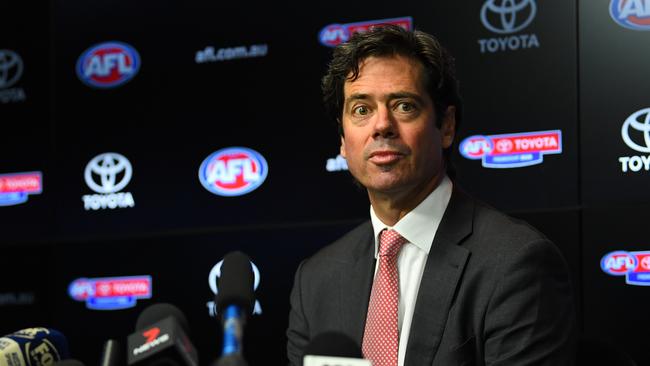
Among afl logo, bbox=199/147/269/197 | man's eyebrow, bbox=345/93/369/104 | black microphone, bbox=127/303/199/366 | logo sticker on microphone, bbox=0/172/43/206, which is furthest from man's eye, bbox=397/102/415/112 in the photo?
logo sticker on microphone, bbox=0/172/43/206

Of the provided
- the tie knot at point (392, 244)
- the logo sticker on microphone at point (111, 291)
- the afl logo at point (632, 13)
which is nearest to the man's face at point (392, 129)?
the tie knot at point (392, 244)

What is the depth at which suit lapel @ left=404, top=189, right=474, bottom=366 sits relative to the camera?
235 cm

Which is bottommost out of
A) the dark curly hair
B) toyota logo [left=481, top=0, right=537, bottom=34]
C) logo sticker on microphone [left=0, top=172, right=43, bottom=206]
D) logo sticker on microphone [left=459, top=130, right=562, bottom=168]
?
logo sticker on microphone [left=0, top=172, right=43, bottom=206]

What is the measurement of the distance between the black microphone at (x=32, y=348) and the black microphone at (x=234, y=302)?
1.97ft

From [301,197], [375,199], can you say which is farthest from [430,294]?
[301,197]

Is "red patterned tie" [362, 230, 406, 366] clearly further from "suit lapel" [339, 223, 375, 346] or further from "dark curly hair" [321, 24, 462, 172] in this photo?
"dark curly hair" [321, 24, 462, 172]

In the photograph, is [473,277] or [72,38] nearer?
[473,277]

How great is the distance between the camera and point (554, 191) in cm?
345

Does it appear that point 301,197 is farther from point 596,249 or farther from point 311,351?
point 311,351

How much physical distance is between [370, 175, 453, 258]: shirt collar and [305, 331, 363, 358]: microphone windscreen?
39.7 inches

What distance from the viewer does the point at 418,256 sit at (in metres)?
2.53

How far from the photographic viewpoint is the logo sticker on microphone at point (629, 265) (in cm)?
331

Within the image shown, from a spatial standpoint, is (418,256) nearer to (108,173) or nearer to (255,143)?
(255,143)

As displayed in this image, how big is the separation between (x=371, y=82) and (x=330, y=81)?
0.27 metres
